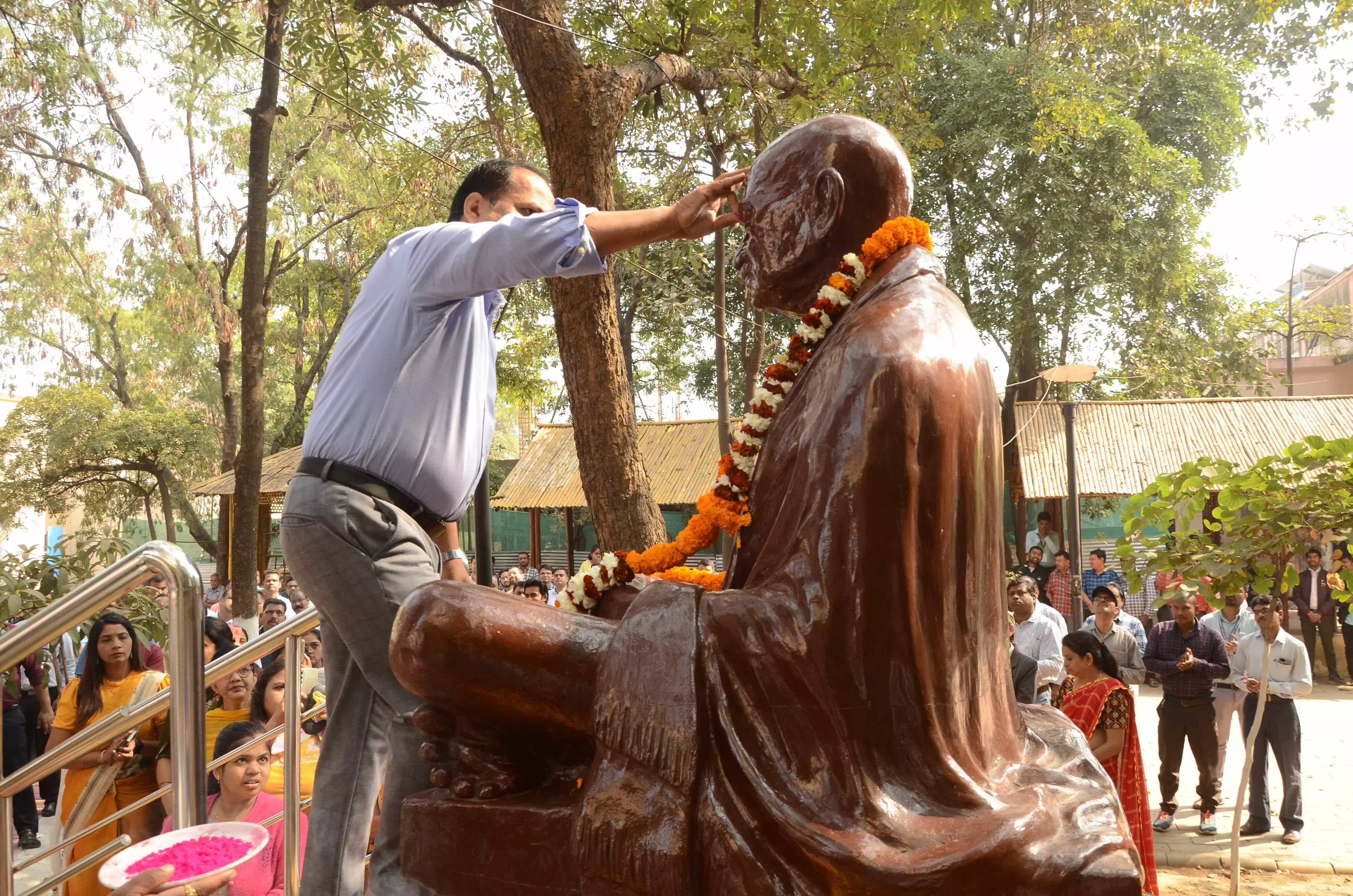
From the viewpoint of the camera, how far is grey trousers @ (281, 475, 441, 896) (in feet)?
7.95

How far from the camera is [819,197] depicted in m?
2.43

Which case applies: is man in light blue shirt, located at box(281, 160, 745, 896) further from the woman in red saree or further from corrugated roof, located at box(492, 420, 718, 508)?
corrugated roof, located at box(492, 420, 718, 508)

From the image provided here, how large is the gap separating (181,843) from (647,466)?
16.4 metres

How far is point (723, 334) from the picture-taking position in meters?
8.62

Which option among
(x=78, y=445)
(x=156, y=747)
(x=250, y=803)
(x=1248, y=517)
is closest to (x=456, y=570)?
(x=250, y=803)

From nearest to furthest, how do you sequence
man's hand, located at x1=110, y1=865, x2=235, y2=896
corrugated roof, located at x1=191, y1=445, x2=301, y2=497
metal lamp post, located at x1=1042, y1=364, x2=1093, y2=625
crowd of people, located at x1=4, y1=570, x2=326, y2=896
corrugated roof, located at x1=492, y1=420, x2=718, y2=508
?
1. man's hand, located at x1=110, y1=865, x2=235, y2=896
2. crowd of people, located at x1=4, y1=570, x2=326, y2=896
3. metal lamp post, located at x1=1042, y1=364, x2=1093, y2=625
4. corrugated roof, located at x1=492, y1=420, x2=718, y2=508
5. corrugated roof, located at x1=191, y1=445, x2=301, y2=497

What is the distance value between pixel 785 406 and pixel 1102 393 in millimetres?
19924

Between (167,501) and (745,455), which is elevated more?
(167,501)

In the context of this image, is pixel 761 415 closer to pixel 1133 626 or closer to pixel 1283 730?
pixel 1283 730

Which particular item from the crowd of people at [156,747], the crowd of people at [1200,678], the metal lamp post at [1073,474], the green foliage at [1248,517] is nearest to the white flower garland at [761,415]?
the crowd of people at [156,747]

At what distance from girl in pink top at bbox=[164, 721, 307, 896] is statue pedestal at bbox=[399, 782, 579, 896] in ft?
7.08

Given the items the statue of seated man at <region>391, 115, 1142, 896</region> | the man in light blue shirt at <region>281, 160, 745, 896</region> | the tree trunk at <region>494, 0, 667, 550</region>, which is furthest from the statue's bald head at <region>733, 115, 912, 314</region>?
the tree trunk at <region>494, 0, 667, 550</region>

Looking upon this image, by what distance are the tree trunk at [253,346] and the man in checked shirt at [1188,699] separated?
7.73 meters

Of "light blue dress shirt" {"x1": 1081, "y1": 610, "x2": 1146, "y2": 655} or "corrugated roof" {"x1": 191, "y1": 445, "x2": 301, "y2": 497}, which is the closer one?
"light blue dress shirt" {"x1": 1081, "y1": 610, "x2": 1146, "y2": 655}
